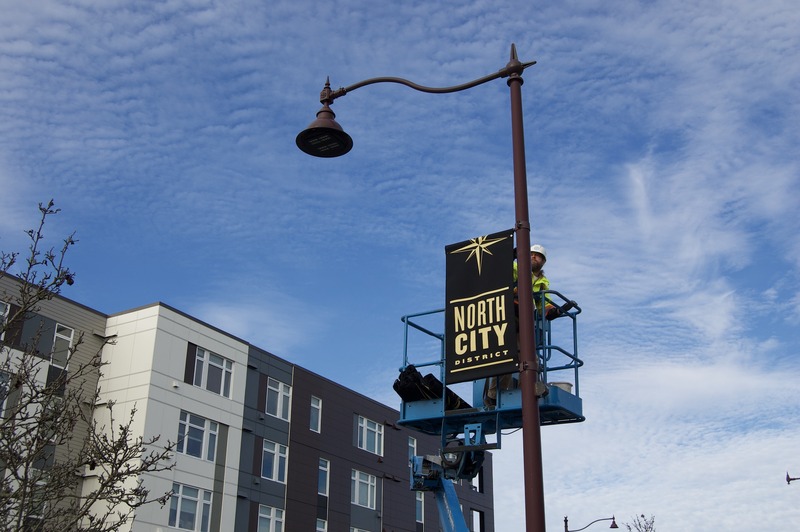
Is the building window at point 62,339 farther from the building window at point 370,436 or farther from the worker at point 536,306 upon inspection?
the worker at point 536,306

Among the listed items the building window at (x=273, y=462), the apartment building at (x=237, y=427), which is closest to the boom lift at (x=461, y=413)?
the apartment building at (x=237, y=427)

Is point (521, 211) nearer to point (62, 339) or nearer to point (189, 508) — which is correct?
point (189, 508)

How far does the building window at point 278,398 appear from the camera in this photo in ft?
142

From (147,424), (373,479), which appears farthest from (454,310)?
(373,479)

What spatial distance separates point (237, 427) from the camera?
40.6m

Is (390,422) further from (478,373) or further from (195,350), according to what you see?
(478,373)

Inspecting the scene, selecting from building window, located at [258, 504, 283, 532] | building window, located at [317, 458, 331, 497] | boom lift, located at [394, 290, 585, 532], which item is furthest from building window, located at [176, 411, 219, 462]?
boom lift, located at [394, 290, 585, 532]

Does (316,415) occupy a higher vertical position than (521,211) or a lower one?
higher

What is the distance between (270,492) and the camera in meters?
41.4

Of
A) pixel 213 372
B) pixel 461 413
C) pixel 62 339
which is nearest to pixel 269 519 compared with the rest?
pixel 213 372

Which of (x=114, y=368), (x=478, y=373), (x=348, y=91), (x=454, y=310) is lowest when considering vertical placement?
(x=478, y=373)

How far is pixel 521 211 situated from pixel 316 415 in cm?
3784

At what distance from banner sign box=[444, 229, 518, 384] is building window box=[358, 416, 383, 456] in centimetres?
3891

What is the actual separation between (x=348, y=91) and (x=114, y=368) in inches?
1127
